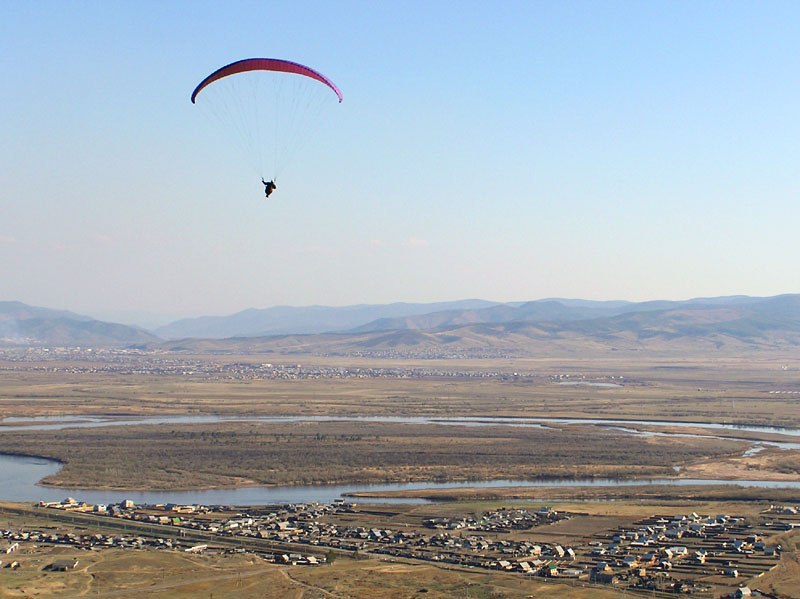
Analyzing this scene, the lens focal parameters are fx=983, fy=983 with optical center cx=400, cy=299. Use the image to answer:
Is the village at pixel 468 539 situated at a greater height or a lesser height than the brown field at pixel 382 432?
lesser

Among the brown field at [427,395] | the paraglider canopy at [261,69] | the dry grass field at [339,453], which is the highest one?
the paraglider canopy at [261,69]

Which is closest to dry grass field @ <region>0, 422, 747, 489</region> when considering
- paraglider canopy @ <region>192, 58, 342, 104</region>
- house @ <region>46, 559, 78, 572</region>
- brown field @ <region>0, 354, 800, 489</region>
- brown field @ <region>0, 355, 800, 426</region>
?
brown field @ <region>0, 354, 800, 489</region>

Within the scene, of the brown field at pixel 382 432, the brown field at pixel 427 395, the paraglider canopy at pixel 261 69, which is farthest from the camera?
the brown field at pixel 427 395

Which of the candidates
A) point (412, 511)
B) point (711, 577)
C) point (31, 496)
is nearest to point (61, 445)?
point (31, 496)

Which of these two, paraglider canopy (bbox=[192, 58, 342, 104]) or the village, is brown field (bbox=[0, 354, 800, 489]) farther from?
paraglider canopy (bbox=[192, 58, 342, 104])

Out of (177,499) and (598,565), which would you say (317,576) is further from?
(177,499)

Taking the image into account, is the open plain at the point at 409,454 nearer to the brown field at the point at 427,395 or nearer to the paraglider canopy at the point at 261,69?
the brown field at the point at 427,395

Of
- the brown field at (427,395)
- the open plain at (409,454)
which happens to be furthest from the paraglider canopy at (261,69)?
the brown field at (427,395)
